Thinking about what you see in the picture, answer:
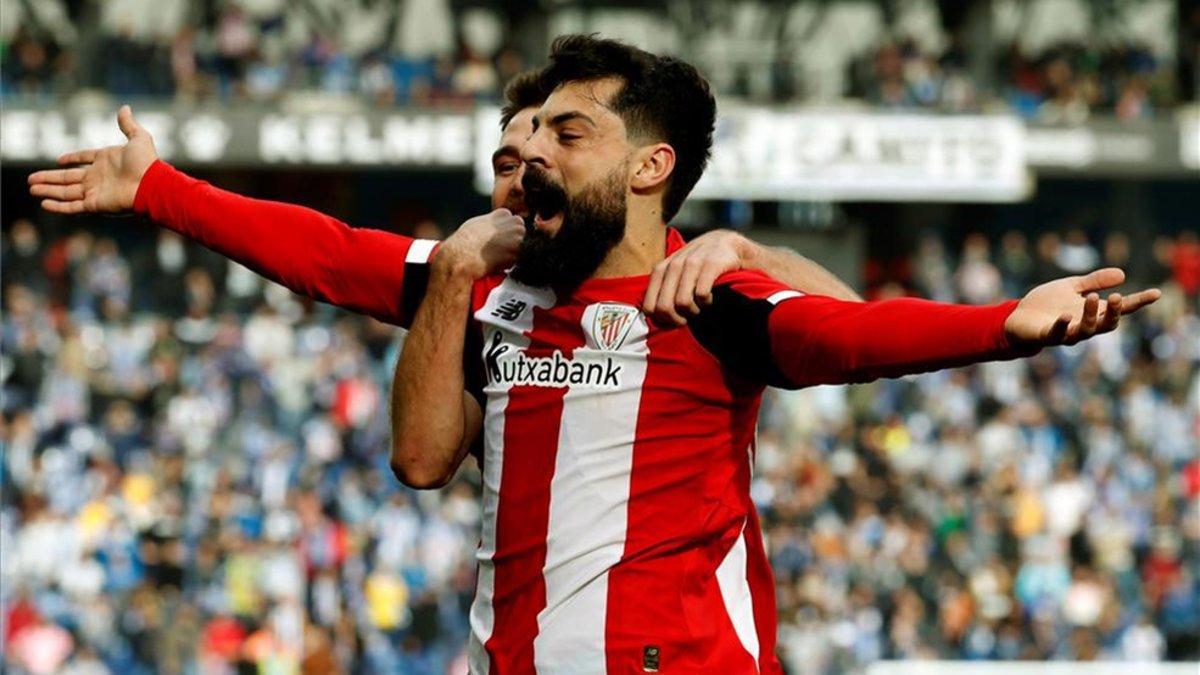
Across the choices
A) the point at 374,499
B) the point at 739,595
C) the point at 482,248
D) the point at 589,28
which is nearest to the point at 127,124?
the point at 482,248

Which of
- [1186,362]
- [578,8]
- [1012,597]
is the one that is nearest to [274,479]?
[1012,597]

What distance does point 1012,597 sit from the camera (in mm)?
16625

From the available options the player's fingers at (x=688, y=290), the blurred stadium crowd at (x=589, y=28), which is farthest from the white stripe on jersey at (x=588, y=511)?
the blurred stadium crowd at (x=589, y=28)

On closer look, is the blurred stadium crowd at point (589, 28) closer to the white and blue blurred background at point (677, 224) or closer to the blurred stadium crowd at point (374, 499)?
the white and blue blurred background at point (677, 224)

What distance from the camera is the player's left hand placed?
3793 millimetres

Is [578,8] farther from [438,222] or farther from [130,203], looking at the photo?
[130,203]

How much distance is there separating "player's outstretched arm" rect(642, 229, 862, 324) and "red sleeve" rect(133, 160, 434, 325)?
61 centimetres

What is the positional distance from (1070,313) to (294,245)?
5.43 ft

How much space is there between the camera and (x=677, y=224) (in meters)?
24.4

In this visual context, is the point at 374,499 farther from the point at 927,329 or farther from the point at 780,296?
the point at 927,329

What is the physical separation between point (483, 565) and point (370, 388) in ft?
50.3

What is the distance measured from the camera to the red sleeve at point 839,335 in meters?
3.44

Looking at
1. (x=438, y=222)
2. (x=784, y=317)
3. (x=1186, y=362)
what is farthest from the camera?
(x=438, y=222)

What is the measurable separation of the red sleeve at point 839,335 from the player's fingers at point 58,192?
138cm
